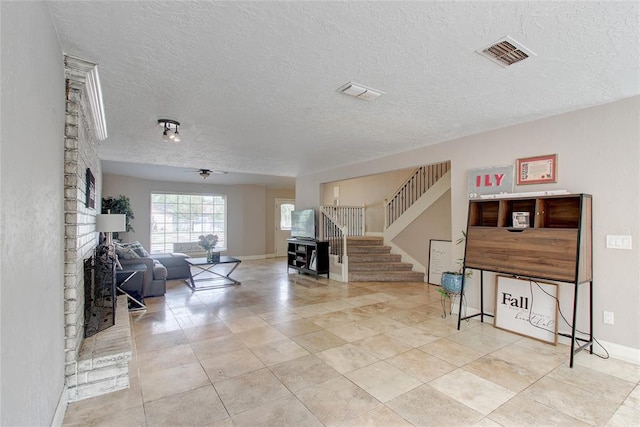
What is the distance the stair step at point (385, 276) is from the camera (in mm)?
6410

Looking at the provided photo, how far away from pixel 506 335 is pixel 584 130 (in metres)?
2.29

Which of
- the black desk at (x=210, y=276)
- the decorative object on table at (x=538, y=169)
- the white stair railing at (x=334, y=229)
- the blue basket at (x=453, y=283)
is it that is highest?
the decorative object on table at (x=538, y=169)

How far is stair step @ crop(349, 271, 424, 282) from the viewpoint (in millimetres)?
6410

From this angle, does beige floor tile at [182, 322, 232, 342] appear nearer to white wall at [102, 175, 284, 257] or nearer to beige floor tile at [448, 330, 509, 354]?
beige floor tile at [448, 330, 509, 354]

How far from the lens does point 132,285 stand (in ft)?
15.9

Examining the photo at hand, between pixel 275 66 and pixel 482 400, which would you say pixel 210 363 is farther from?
pixel 275 66

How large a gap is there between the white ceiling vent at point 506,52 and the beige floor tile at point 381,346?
2.59 meters

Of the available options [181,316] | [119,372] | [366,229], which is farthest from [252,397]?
[366,229]

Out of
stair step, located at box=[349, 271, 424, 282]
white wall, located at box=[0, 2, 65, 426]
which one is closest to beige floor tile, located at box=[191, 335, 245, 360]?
white wall, located at box=[0, 2, 65, 426]

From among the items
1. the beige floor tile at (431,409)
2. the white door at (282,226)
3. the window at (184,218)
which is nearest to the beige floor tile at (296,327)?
the beige floor tile at (431,409)

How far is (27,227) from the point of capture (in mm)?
1354

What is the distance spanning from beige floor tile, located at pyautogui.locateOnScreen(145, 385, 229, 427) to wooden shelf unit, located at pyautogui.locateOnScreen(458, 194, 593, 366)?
2.94 meters

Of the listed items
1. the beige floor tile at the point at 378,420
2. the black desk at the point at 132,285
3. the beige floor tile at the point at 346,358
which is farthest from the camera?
the black desk at the point at 132,285

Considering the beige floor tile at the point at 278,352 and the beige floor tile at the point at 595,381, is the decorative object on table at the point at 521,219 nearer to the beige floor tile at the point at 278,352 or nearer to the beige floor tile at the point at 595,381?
the beige floor tile at the point at 595,381
